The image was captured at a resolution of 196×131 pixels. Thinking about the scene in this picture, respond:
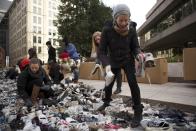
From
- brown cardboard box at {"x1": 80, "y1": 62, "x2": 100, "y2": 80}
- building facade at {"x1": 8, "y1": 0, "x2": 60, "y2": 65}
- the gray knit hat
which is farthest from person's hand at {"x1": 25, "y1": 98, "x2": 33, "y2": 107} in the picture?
building facade at {"x1": 8, "y1": 0, "x2": 60, "y2": 65}

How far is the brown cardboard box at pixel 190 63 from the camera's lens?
356 inches

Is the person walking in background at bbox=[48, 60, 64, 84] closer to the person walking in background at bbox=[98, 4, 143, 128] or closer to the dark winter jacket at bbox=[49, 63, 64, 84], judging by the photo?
the dark winter jacket at bbox=[49, 63, 64, 84]

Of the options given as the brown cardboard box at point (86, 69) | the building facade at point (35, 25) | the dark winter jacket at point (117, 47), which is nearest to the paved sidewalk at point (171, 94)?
the dark winter jacket at point (117, 47)

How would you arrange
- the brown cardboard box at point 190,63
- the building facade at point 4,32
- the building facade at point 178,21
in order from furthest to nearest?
the building facade at point 4,32 → the building facade at point 178,21 → the brown cardboard box at point 190,63

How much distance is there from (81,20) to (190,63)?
70.5 feet

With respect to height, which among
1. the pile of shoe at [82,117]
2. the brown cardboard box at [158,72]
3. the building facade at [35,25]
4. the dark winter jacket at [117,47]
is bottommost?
the pile of shoe at [82,117]

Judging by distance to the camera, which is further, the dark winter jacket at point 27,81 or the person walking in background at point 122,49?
the dark winter jacket at point 27,81

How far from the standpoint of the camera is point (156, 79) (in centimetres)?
1107

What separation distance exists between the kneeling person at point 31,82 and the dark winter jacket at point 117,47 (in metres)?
2.25

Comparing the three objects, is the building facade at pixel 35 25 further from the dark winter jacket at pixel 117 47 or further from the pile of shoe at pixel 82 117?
the dark winter jacket at pixel 117 47

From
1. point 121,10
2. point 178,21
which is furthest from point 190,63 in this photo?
point 178,21

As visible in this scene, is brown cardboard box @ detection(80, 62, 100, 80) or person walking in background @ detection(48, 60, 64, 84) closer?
person walking in background @ detection(48, 60, 64, 84)

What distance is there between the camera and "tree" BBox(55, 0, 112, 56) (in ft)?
95.8

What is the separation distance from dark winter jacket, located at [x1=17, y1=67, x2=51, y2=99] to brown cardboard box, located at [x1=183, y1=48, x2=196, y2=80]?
4.35 meters
